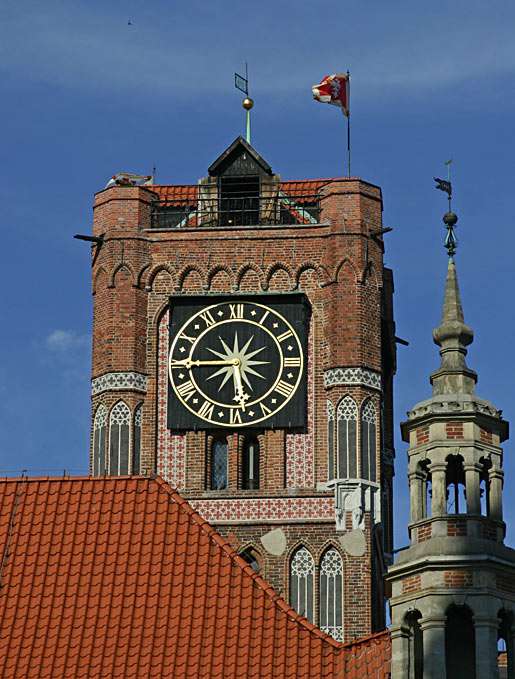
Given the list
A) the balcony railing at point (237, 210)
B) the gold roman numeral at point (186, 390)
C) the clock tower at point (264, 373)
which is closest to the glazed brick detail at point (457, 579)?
the clock tower at point (264, 373)

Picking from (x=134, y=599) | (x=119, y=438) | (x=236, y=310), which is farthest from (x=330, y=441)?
(x=134, y=599)

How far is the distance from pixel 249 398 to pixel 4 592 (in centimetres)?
1305

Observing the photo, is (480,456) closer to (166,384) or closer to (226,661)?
(226,661)

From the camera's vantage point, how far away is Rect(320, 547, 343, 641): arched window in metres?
57.9

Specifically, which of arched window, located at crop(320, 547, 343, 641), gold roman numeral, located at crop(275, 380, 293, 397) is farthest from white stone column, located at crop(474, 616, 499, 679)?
gold roman numeral, located at crop(275, 380, 293, 397)

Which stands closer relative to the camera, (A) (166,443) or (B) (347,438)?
(B) (347,438)

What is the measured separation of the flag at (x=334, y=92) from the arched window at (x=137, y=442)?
8.07m

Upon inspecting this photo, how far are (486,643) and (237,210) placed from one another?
20520 millimetres

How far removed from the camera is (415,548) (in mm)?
44469

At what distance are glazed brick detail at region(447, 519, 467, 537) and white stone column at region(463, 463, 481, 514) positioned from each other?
0.59 ft

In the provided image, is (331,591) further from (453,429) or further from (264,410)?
(453,429)

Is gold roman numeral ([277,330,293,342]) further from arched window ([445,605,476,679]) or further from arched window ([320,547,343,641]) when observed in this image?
arched window ([445,605,476,679])

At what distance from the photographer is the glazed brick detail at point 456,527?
145 feet

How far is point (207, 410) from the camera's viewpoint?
197 ft
